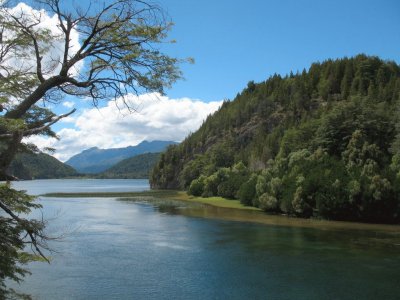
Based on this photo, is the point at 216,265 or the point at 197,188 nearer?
the point at 216,265

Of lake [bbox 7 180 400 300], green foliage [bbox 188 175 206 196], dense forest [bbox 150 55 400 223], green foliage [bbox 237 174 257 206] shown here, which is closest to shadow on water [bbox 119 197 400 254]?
lake [bbox 7 180 400 300]

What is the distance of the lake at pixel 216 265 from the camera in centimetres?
2769

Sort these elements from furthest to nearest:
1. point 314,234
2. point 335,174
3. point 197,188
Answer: point 197,188 < point 335,174 < point 314,234

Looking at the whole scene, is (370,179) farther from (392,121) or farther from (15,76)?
(15,76)

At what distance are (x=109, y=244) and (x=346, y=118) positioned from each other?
69.5 meters

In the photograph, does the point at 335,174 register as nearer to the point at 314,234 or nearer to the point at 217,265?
the point at 314,234

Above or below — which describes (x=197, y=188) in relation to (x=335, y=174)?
below

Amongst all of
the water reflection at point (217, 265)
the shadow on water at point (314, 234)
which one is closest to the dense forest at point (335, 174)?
the shadow on water at point (314, 234)

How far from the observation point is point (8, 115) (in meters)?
9.83

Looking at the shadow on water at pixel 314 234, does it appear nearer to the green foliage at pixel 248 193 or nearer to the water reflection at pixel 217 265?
the water reflection at pixel 217 265

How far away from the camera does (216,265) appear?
114ft

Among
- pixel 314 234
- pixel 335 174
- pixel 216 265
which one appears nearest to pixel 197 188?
pixel 335 174

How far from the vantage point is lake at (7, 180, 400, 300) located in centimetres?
2769

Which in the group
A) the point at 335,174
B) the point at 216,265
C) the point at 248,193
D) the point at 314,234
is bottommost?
the point at 216,265
